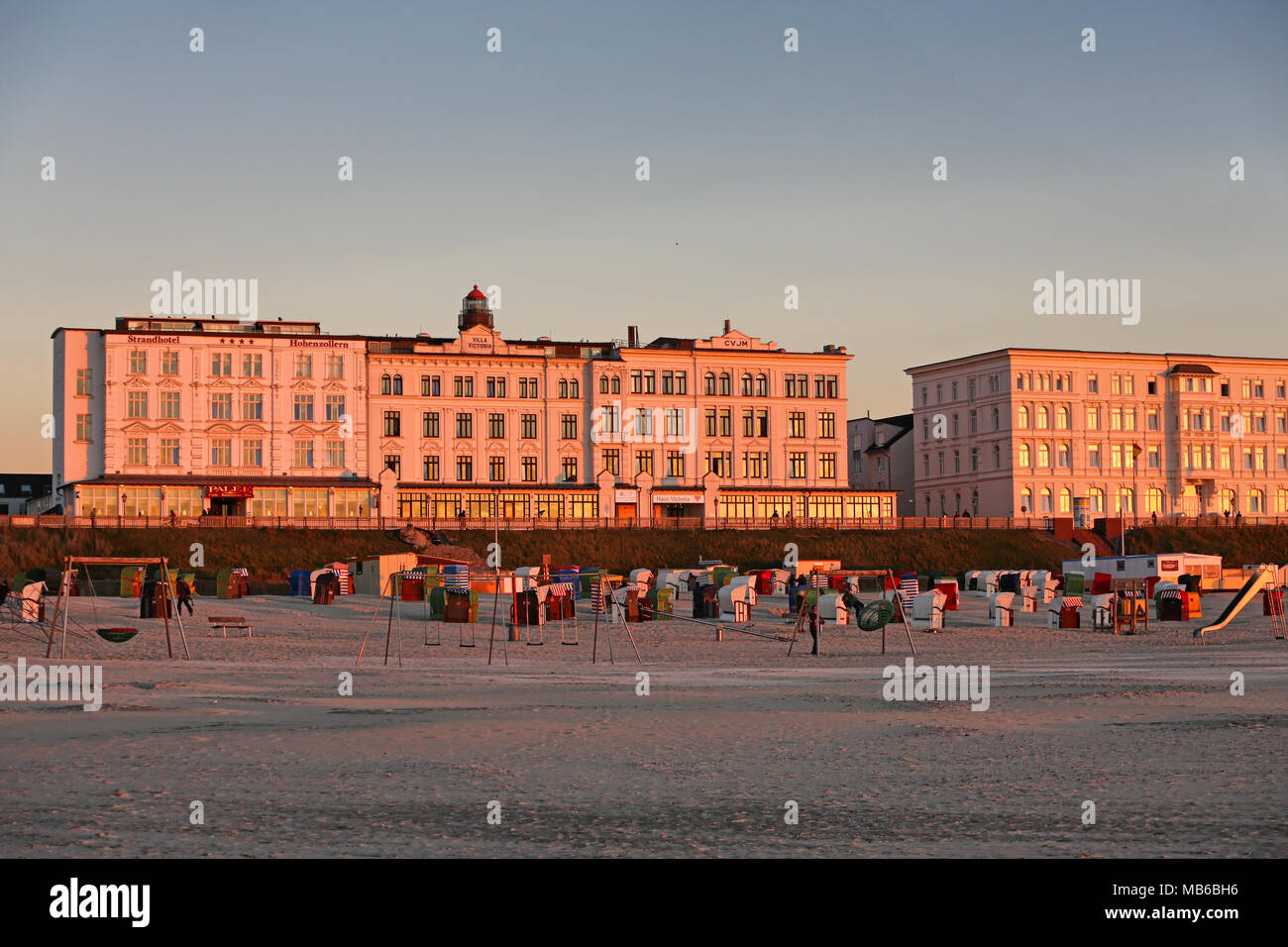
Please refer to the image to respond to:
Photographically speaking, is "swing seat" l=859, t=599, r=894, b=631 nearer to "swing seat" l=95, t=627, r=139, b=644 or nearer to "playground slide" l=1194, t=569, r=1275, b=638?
"playground slide" l=1194, t=569, r=1275, b=638

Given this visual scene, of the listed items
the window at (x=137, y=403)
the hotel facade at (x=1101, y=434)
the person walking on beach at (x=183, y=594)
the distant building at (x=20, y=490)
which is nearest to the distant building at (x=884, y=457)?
the hotel facade at (x=1101, y=434)

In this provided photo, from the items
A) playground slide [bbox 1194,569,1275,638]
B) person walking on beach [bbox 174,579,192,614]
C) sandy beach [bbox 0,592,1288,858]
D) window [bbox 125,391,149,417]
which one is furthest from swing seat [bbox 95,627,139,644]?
window [bbox 125,391,149,417]

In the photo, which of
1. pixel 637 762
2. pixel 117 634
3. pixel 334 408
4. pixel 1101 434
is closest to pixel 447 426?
pixel 334 408

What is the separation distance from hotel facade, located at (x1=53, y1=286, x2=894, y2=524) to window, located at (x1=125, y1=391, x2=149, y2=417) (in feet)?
0.27

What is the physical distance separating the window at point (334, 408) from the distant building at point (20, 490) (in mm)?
40115

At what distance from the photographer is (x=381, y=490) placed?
87438 mm

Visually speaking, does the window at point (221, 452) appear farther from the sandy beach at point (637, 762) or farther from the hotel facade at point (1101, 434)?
the sandy beach at point (637, 762)

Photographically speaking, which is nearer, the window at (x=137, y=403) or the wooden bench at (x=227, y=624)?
the wooden bench at (x=227, y=624)

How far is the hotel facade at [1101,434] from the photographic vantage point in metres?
99.9

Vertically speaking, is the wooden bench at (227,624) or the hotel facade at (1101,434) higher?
the hotel facade at (1101,434)

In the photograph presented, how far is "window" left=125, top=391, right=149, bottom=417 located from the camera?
85125 millimetres

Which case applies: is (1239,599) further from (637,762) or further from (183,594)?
(183,594)

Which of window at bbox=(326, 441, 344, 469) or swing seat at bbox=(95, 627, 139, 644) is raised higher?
window at bbox=(326, 441, 344, 469)
